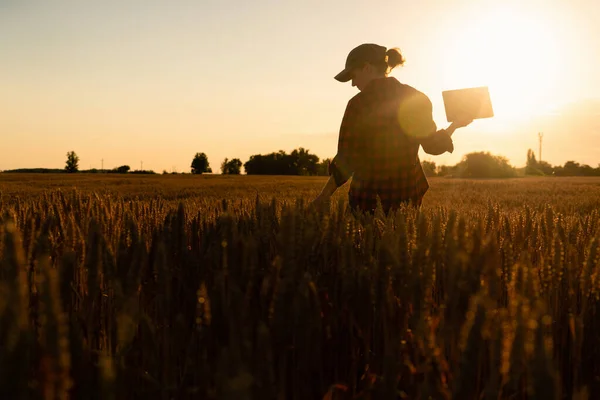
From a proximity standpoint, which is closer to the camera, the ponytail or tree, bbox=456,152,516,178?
the ponytail

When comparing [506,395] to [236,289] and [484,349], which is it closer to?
[484,349]

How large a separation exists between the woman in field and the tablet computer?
0.42 m

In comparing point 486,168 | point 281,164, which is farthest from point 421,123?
point 281,164

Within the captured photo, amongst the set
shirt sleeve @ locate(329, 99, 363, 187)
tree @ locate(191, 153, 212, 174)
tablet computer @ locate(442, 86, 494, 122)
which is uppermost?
tree @ locate(191, 153, 212, 174)

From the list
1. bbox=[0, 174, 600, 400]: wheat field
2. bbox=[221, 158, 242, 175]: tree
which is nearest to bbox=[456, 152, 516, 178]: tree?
bbox=[0, 174, 600, 400]: wheat field

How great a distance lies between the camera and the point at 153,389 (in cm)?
87

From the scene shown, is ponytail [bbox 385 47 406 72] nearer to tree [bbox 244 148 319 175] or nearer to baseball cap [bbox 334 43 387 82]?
baseball cap [bbox 334 43 387 82]

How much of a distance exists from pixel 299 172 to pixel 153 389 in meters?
107

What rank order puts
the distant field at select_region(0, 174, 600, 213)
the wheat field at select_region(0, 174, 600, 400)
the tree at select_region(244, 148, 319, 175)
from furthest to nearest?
the tree at select_region(244, 148, 319, 175), the distant field at select_region(0, 174, 600, 213), the wheat field at select_region(0, 174, 600, 400)

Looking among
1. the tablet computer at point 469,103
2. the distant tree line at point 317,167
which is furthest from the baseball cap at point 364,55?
the distant tree line at point 317,167

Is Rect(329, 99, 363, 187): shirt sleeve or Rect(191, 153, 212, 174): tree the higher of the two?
Rect(191, 153, 212, 174): tree

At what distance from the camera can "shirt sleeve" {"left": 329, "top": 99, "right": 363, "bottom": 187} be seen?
5.05m

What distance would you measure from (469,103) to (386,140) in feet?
3.02

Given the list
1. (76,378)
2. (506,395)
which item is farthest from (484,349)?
(76,378)
